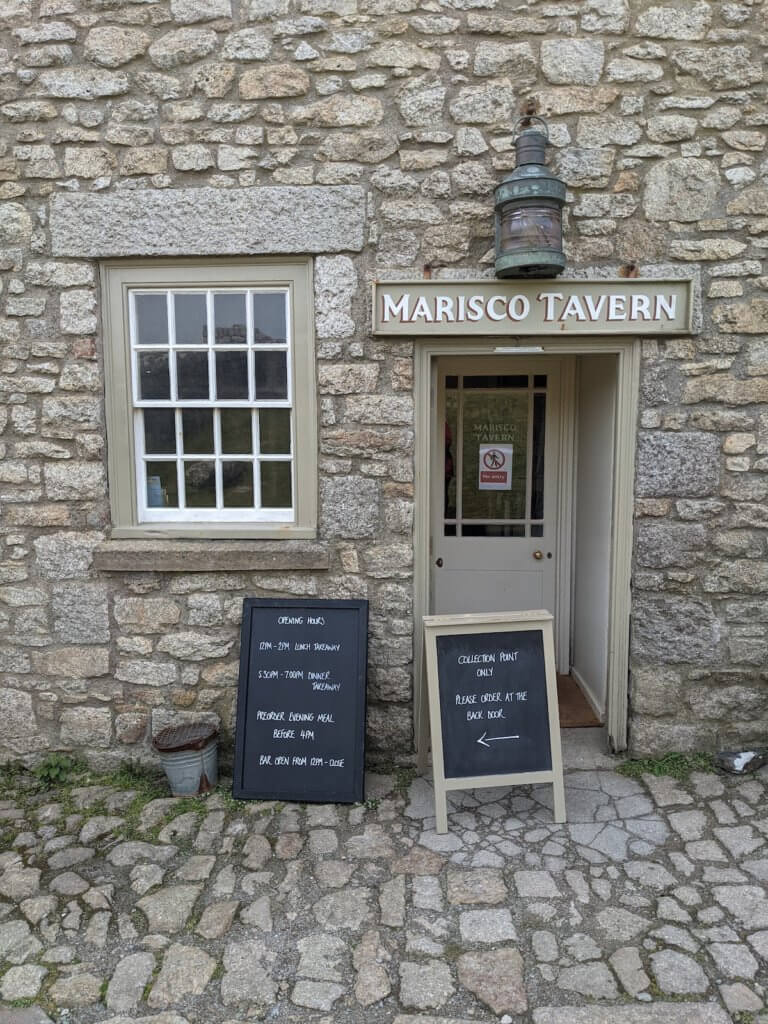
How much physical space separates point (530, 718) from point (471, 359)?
2.41m

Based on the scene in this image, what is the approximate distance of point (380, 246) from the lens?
381 cm

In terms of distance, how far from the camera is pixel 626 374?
389 cm

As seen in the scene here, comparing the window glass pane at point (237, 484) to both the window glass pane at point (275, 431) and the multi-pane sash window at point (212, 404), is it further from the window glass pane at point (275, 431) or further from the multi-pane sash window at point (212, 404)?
the window glass pane at point (275, 431)

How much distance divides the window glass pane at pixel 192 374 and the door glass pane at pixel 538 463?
89.1 inches

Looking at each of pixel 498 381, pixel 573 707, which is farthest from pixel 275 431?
pixel 573 707

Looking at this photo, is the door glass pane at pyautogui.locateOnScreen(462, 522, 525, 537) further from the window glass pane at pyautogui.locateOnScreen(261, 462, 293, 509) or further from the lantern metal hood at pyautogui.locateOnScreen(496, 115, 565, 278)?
the lantern metal hood at pyautogui.locateOnScreen(496, 115, 565, 278)

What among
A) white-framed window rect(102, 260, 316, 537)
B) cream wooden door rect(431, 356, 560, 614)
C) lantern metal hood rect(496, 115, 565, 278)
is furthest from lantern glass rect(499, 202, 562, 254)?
cream wooden door rect(431, 356, 560, 614)

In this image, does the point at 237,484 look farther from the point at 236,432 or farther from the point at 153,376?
the point at 153,376

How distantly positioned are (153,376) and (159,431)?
32 cm

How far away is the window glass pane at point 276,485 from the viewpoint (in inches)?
163

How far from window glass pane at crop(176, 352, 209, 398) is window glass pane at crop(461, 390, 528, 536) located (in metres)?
1.82

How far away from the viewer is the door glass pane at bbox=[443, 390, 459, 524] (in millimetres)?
4867

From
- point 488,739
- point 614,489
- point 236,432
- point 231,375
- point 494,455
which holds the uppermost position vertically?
point 231,375

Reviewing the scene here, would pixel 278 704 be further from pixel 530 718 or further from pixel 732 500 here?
pixel 732 500
